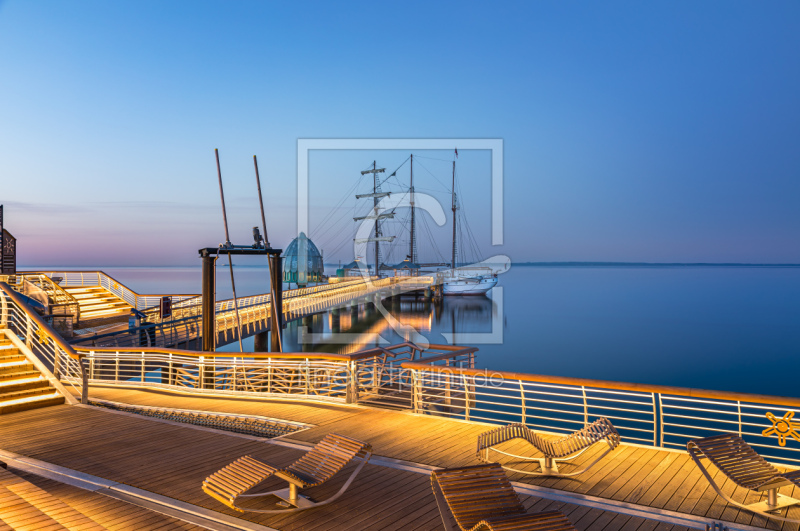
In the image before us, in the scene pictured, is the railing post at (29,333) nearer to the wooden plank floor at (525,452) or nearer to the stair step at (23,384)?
the stair step at (23,384)

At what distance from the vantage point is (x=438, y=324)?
50.2m

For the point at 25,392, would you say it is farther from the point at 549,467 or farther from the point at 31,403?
the point at 549,467

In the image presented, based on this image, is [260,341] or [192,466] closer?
[192,466]

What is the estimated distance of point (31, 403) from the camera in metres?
8.71

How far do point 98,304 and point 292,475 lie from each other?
24.9 m

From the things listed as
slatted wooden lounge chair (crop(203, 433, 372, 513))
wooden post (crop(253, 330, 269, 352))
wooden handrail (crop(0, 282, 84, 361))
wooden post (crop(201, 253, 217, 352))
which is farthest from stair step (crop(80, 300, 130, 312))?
slatted wooden lounge chair (crop(203, 433, 372, 513))

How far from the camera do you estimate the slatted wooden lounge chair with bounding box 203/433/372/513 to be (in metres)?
4.41

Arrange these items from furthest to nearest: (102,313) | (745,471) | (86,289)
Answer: (86,289)
(102,313)
(745,471)

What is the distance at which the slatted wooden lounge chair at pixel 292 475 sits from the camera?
4406 mm

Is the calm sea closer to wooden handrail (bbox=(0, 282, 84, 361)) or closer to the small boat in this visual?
the small boat

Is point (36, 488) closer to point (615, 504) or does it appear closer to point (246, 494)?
point (246, 494)

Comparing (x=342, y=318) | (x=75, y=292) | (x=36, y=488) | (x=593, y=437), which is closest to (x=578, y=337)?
(x=342, y=318)

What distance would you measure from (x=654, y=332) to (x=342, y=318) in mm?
27761

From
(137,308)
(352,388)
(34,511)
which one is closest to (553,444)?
(352,388)
